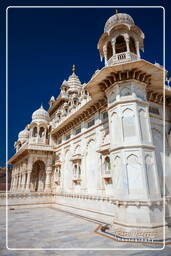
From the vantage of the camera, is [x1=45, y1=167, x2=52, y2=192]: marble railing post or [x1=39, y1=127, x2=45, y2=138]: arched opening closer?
[x1=45, y1=167, x2=52, y2=192]: marble railing post

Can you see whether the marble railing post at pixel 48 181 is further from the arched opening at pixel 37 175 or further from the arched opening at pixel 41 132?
the arched opening at pixel 41 132

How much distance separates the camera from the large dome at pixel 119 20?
36.0 feet

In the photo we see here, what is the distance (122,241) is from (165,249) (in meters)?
1.62

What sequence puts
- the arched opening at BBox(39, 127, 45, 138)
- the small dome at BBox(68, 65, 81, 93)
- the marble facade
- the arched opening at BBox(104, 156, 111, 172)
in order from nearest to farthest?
the marble facade
the arched opening at BBox(104, 156, 111, 172)
the arched opening at BBox(39, 127, 45, 138)
the small dome at BBox(68, 65, 81, 93)

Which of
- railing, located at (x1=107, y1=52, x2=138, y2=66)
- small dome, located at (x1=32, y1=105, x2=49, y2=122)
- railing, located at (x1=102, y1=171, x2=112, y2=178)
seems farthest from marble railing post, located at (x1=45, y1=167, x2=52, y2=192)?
railing, located at (x1=107, y1=52, x2=138, y2=66)

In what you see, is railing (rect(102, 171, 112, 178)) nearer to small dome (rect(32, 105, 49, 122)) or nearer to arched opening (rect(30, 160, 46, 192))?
small dome (rect(32, 105, 49, 122))

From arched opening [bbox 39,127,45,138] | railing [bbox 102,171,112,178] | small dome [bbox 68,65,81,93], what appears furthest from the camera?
small dome [bbox 68,65,81,93]

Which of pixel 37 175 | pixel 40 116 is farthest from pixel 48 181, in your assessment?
pixel 40 116

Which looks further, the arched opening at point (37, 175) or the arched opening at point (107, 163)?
the arched opening at point (37, 175)

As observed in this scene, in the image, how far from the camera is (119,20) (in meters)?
11.0

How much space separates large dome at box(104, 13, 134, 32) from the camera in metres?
11.0

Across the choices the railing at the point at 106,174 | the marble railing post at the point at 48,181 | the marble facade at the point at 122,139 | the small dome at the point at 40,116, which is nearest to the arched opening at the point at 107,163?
the marble facade at the point at 122,139

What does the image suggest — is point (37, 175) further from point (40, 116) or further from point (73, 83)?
point (73, 83)

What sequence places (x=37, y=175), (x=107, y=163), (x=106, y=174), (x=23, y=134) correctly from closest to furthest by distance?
(x=106, y=174) → (x=107, y=163) → (x=37, y=175) → (x=23, y=134)
